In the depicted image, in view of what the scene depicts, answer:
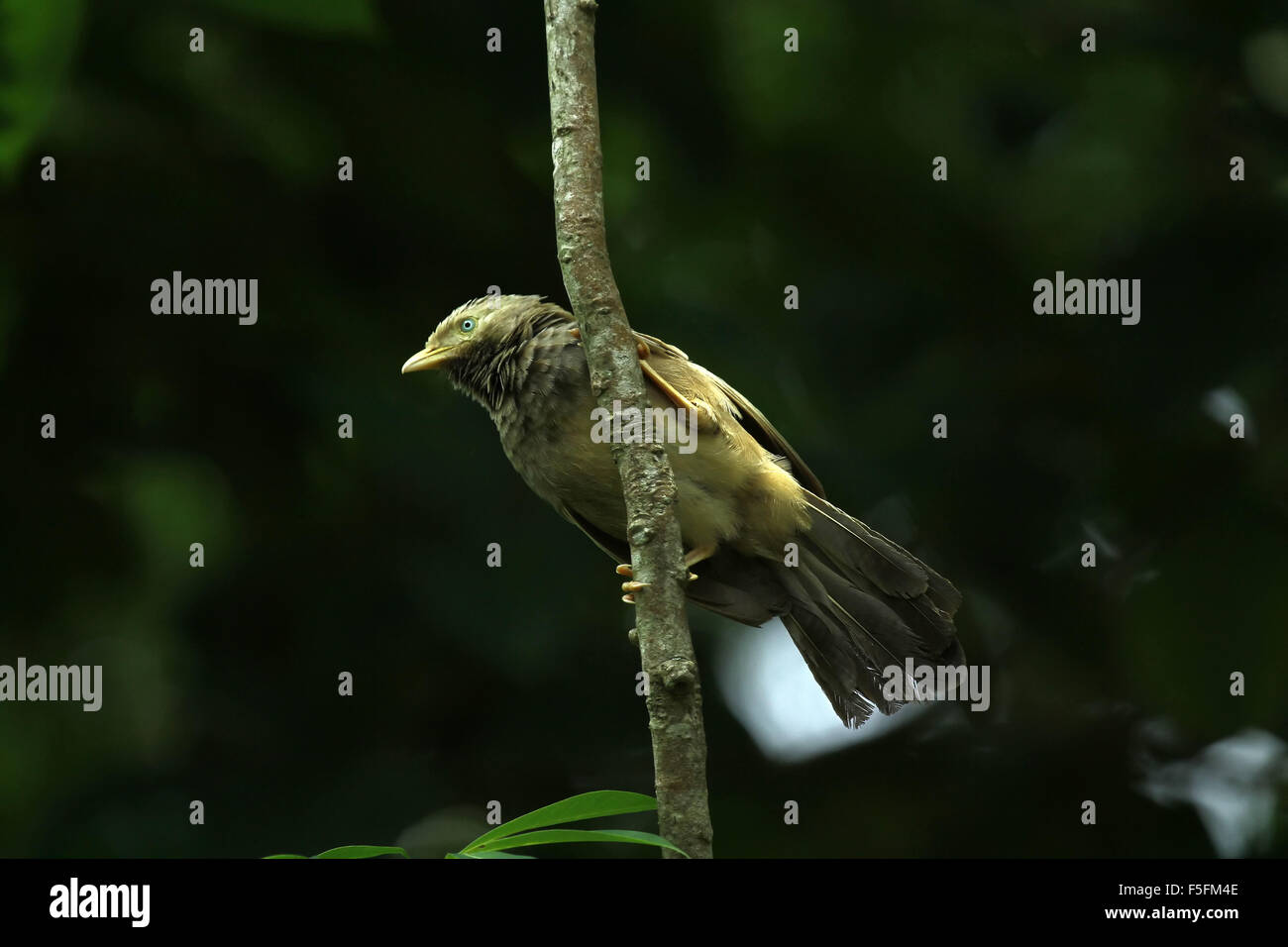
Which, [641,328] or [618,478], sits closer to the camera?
[618,478]

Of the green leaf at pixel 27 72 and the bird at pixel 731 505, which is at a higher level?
the green leaf at pixel 27 72

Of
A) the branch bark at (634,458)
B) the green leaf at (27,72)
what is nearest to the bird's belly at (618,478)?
the branch bark at (634,458)

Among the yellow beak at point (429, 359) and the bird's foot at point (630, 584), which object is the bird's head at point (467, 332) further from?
the bird's foot at point (630, 584)

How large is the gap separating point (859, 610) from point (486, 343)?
5.04 feet

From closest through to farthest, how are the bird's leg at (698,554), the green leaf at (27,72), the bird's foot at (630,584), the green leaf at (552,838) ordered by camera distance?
the green leaf at (552,838) < the bird's foot at (630,584) < the green leaf at (27,72) < the bird's leg at (698,554)

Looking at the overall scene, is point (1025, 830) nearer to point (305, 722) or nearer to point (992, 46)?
point (305, 722)

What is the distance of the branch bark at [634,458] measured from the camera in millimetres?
2656

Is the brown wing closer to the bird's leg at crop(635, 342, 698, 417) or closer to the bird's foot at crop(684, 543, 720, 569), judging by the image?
the bird's leg at crop(635, 342, 698, 417)

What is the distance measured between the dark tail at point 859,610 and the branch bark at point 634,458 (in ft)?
5.11

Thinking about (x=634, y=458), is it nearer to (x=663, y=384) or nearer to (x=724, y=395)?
(x=663, y=384)

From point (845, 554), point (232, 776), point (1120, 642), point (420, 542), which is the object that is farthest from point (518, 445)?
point (1120, 642)

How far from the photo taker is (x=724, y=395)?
4.44m

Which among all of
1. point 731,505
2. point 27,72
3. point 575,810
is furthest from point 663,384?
point 27,72

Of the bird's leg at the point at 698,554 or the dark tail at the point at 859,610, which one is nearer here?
the dark tail at the point at 859,610
